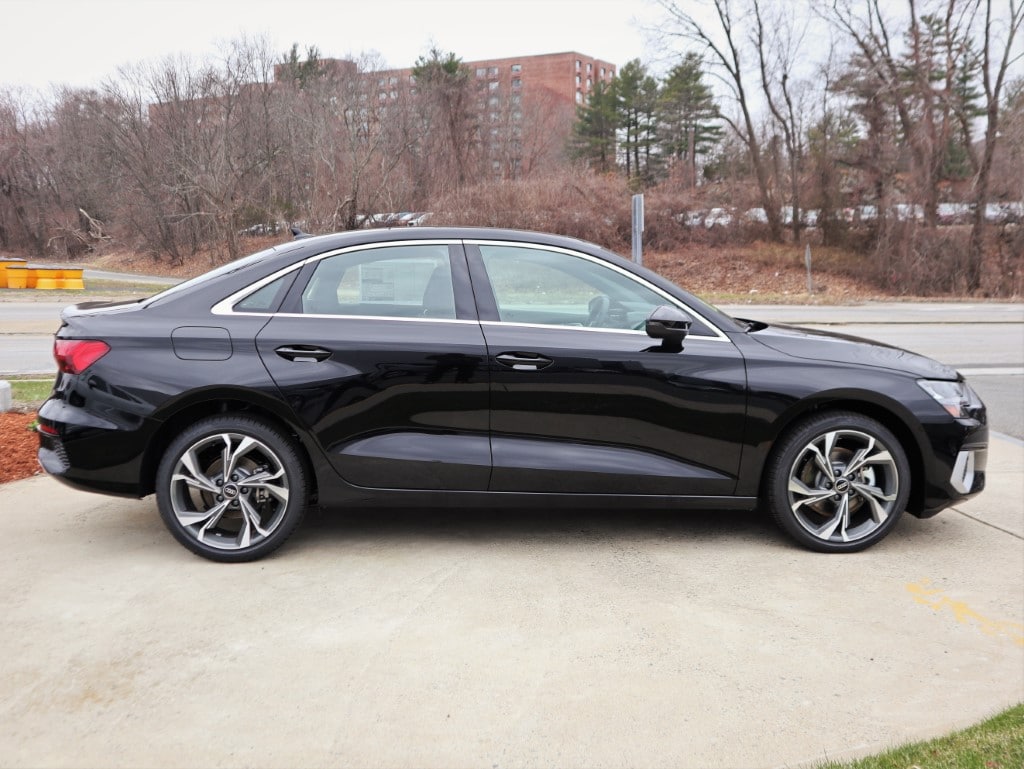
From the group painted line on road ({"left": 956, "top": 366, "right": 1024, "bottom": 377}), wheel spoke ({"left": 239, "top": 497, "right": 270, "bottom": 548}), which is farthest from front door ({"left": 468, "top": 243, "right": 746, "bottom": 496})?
painted line on road ({"left": 956, "top": 366, "right": 1024, "bottom": 377})

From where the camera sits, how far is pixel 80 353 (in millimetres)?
4293

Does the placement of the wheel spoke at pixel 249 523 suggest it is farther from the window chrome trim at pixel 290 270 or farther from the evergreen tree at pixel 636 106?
the evergreen tree at pixel 636 106

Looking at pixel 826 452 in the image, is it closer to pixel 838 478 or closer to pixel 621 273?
pixel 838 478

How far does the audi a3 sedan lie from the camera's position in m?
4.28

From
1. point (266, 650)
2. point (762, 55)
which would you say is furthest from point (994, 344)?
point (762, 55)

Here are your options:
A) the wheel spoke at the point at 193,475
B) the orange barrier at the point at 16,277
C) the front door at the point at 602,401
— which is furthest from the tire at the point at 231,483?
the orange barrier at the point at 16,277

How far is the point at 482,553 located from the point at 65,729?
210 cm

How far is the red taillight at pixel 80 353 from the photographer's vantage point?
14.1 feet

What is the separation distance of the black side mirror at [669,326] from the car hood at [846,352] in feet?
1.51

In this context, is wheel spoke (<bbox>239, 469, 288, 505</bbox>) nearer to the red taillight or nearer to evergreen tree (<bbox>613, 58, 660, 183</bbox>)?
the red taillight

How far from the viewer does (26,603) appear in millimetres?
3850

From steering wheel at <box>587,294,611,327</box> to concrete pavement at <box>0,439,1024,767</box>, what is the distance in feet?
3.83

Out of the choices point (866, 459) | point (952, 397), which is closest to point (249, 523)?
point (866, 459)

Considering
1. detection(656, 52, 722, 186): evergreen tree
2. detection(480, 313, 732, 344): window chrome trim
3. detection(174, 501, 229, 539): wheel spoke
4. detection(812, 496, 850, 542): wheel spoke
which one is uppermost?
detection(656, 52, 722, 186): evergreen tree
